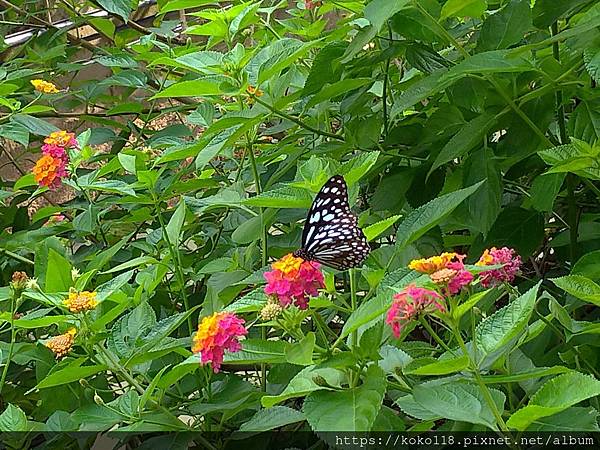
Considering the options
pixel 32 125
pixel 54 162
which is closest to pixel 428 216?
pixel 54 162

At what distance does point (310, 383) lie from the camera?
54 centimetres

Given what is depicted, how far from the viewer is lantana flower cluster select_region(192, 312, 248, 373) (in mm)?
579

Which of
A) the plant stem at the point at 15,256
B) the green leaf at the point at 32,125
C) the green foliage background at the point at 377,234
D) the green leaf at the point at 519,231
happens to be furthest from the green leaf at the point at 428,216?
the green leaf at the point at 32,125

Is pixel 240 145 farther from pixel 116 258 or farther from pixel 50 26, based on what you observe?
pixel 50 26

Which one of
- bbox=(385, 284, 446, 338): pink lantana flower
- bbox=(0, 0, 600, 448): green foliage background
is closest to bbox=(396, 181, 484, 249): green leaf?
bbox=(0, 0, 600, 448): green foliage background

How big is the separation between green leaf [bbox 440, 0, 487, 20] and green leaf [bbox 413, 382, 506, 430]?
412 millimetres

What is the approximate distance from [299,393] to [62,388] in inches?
20.3

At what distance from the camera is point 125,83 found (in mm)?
1435

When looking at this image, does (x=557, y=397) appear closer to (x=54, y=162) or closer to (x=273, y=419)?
(x=273, y=419)

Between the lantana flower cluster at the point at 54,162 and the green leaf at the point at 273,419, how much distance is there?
593 mm

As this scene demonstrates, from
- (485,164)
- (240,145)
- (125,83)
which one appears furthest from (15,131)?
(485,164)

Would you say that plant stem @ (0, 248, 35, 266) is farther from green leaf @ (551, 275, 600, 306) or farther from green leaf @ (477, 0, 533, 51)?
green leaf @ (551, 275, 600, 306)

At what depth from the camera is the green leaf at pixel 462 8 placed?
77cm

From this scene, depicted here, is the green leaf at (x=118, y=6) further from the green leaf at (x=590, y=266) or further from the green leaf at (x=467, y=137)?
the green leaf at (x=590, y=266)
